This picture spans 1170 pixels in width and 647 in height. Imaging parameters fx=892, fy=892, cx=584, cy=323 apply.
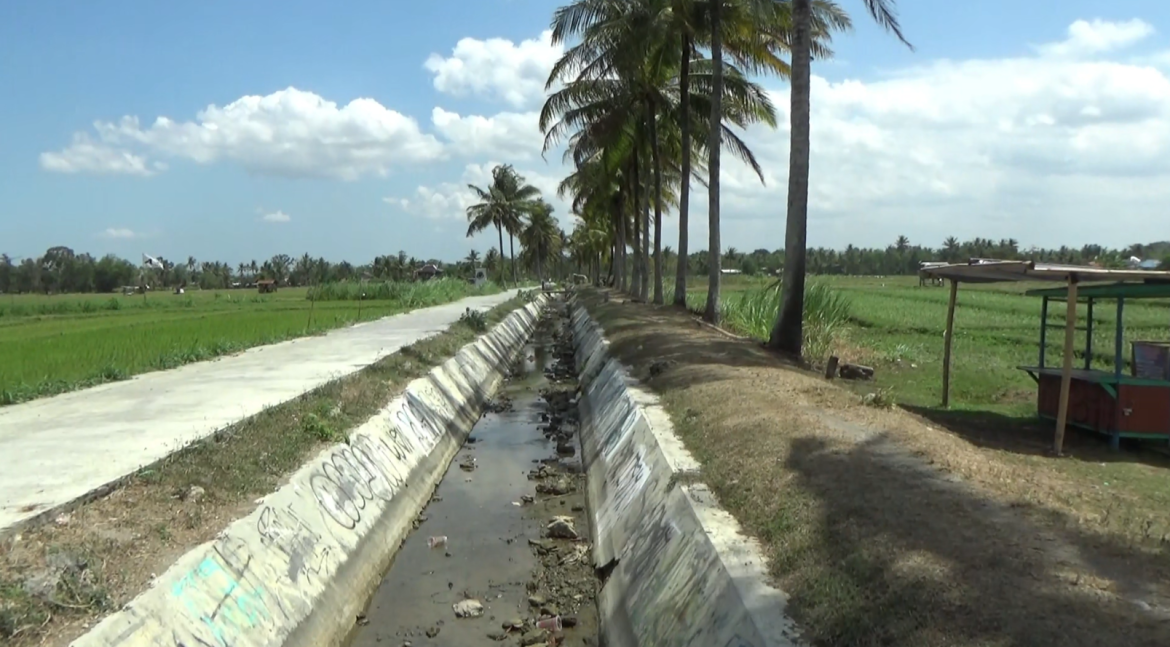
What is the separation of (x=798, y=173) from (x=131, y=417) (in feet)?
36.1

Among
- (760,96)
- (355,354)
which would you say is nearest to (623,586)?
(355,354)

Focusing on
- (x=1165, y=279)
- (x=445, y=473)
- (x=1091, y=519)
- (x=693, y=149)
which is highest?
(x=693, y=149)

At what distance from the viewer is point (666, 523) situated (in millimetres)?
7676

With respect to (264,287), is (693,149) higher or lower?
higher

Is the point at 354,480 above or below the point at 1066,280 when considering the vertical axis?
below

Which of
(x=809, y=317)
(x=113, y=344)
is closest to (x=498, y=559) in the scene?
(x=809, y=317)

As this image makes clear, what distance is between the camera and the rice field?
14641 mm

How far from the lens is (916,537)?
5414 millimetres

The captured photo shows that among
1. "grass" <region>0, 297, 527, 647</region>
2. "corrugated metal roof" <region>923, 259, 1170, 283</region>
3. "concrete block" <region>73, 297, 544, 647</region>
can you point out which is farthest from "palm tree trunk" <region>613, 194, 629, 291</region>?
"grass" <region>0, 297, 527, 647</region>

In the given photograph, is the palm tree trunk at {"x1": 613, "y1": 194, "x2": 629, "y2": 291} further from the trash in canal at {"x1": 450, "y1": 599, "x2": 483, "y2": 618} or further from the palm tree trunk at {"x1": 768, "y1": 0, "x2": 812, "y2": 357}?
the trash in canal at {"x1": 450, "y1": 599, "x2": 483, "y2": 618}

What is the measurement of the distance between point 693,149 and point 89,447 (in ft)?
84.2

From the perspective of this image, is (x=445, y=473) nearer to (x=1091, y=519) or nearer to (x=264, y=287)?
(x=1091, y=519)

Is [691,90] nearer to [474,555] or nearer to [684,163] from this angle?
[684,163]

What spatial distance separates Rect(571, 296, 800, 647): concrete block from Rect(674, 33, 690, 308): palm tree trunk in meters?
13.7
